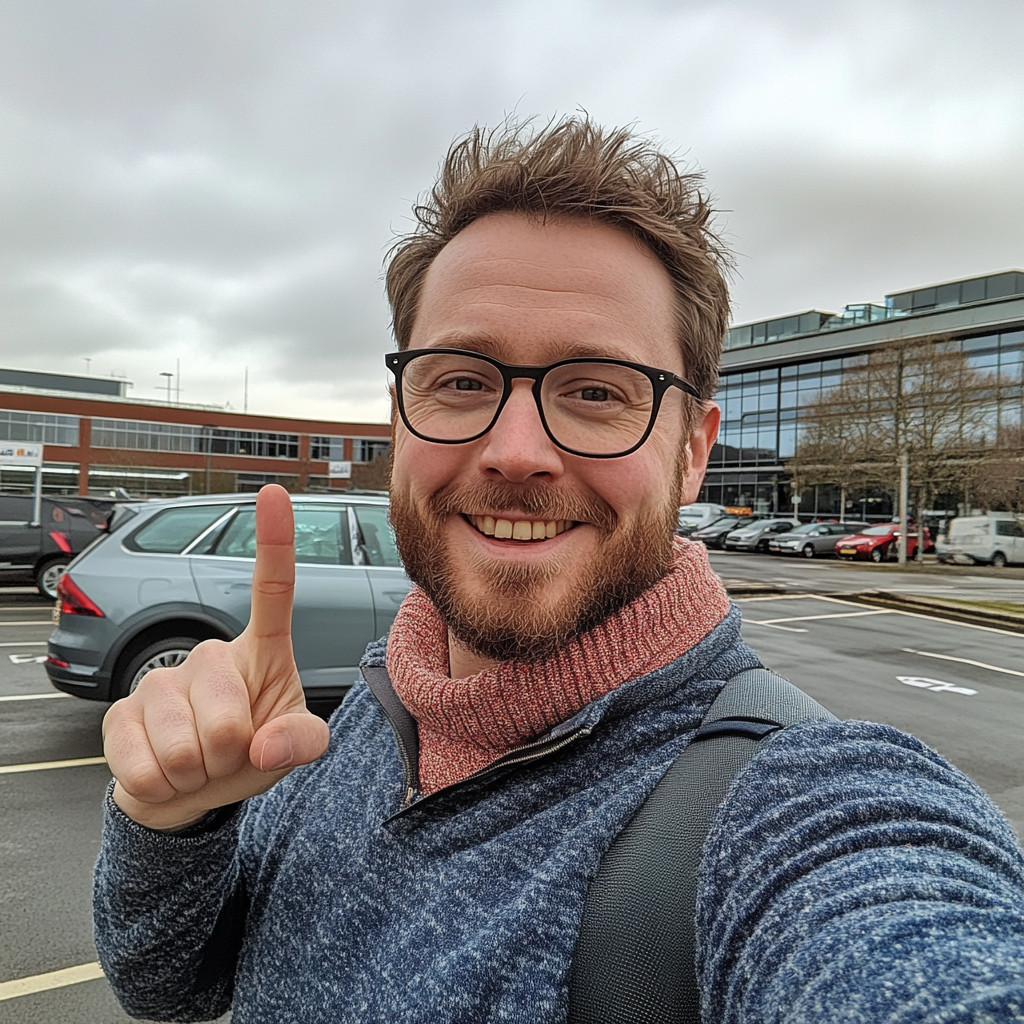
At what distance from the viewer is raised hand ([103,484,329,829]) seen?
0.95 metres

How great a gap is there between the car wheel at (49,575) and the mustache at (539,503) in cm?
1282

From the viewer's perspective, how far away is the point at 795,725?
2.91 ft

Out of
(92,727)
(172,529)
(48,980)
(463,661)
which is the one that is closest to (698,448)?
(463,661)

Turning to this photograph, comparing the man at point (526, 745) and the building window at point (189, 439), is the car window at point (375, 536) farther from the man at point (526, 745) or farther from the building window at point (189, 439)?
the building window at point (189, 439)

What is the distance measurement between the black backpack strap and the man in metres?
0.02

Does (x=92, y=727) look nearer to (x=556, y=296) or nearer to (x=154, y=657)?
(x=154, y=657)

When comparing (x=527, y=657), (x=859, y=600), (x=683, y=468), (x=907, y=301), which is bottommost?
(x=859, y=600)

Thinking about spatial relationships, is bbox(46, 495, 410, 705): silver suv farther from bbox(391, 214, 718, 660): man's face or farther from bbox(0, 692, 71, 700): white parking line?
bbox(391, 214, 718, 660): man's face

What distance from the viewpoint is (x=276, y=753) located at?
946mm

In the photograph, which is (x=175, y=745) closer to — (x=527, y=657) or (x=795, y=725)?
(x=527, y=657)

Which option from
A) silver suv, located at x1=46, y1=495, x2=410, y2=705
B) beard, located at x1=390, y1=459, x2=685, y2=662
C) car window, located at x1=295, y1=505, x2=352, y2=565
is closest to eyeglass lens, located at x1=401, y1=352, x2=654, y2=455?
beard, located at x1=390, y1=459, x2=685, y2=662

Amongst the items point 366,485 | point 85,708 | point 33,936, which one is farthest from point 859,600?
point 366,485

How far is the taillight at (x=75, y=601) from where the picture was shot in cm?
496

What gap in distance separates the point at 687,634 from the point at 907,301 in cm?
4342
